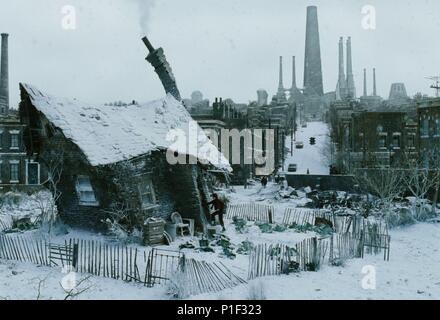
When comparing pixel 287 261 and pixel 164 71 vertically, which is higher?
pixel 164 71

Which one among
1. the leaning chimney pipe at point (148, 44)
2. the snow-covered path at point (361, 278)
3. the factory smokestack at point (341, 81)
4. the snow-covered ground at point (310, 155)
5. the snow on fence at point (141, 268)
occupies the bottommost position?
the snow-covered path at point (361, 278)

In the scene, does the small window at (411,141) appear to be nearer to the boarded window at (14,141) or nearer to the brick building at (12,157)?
the brick building at (12,157)

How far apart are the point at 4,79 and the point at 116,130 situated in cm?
4524

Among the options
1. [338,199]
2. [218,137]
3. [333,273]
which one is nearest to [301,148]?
[218,137]

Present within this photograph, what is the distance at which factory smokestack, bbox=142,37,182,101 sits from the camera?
26219 millimetres

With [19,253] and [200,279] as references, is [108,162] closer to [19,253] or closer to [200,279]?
[19,253]

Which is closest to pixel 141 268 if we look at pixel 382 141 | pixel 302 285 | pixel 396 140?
pixel 302 285

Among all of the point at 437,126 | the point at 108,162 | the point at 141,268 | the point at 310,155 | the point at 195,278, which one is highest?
the point at 437,126

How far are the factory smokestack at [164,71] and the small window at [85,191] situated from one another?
973 centimetres

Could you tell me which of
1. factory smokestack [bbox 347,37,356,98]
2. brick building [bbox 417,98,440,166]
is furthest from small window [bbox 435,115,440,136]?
factory smokestack [bbox 347,37,356,98]

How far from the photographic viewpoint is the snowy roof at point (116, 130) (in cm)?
1725

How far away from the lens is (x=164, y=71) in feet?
87.2

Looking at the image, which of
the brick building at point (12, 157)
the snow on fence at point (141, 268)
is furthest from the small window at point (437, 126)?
the brick building at point (12, 157)

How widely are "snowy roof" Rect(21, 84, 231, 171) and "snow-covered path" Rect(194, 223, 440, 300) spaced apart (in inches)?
309
